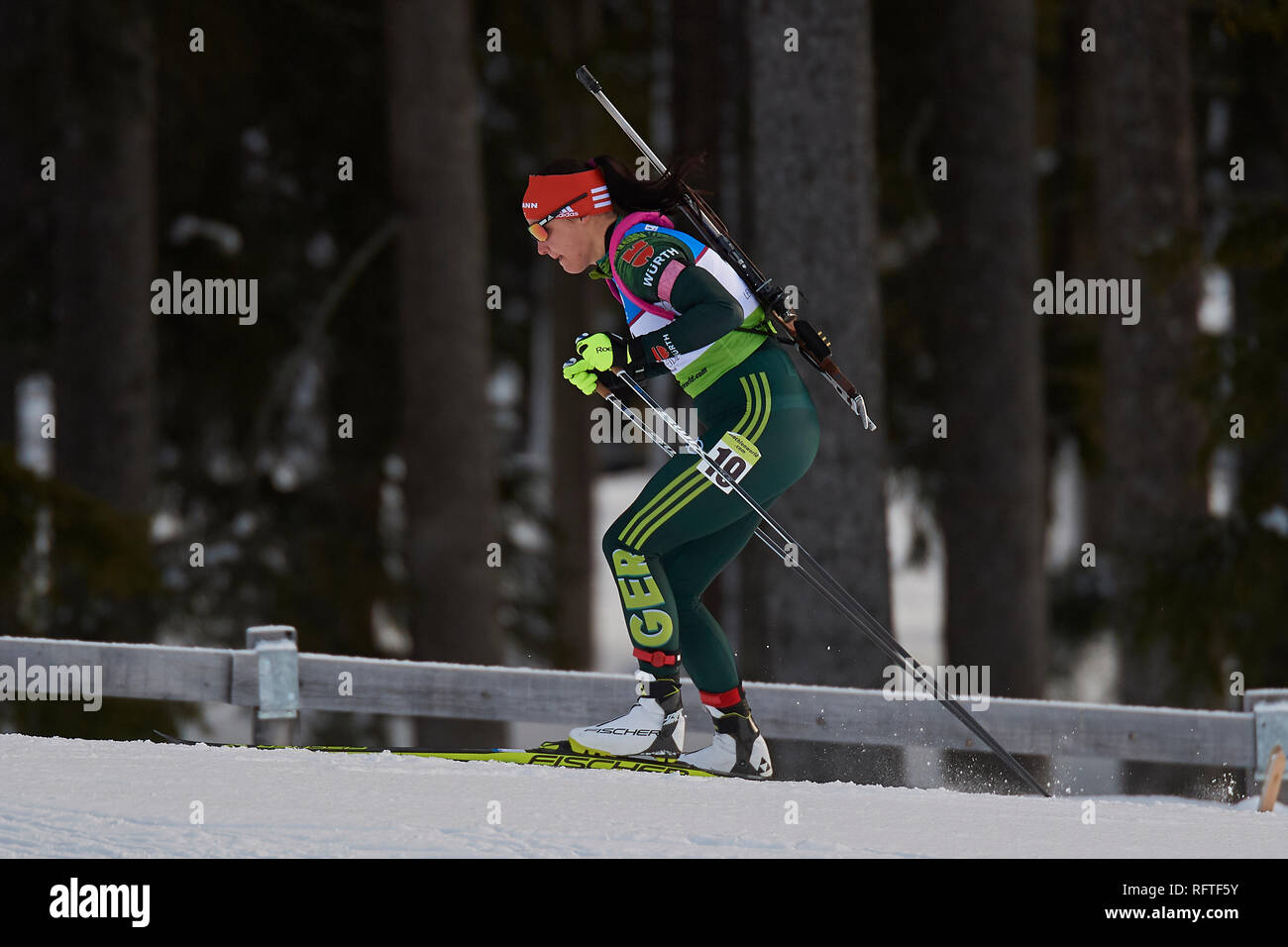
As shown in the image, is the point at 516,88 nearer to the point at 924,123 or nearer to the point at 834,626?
the point at 924,123

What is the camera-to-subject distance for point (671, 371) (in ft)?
19.8

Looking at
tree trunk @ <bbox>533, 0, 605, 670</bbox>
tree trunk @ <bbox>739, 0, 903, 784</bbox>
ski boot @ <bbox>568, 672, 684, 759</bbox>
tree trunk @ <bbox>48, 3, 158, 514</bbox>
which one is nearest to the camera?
ski boot @ <bbox>568, 672, 684, 759</bbox>

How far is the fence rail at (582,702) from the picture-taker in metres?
6.90

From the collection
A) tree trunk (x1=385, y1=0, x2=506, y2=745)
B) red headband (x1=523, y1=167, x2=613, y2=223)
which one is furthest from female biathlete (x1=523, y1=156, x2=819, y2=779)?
tree trunk (x1=385, y1=0, x2=506, y2=745)

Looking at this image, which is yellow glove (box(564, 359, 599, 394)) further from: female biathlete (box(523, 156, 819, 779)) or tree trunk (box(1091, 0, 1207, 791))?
tree trunk (box(1091, 0, 1207, 791))

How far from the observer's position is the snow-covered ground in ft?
16.8

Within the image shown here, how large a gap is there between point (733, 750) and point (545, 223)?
2.03m

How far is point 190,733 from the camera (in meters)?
13.1

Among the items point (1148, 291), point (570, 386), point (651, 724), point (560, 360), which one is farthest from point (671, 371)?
point (570, 386)

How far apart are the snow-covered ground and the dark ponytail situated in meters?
2.01

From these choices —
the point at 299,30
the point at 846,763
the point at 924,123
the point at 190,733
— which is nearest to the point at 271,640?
the point at 846,763

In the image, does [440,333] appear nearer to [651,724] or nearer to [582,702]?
[582,702]
